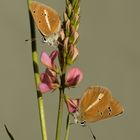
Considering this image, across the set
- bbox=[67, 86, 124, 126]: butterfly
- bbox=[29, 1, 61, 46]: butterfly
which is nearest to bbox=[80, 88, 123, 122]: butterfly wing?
bbox=[67, 86, 124, 126]: butterfly

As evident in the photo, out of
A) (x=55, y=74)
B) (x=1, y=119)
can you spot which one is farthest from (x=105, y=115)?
(x=1, y=119)

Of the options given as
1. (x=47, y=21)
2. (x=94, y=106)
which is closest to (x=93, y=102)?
(x=94, y=106)

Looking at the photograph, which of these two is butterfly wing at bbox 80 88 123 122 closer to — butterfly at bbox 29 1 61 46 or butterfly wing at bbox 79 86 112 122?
butterfly wing at bbox 79 86 112 122

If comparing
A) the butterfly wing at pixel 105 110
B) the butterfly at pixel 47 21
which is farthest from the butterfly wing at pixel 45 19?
the butterfly wing at pixel 105 110

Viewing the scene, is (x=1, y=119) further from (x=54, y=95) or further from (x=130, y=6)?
(x=130, y=6)

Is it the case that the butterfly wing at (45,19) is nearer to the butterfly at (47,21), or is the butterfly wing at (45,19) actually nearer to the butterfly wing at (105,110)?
the butterfly at (47,21)

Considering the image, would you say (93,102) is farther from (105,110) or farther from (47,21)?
(47,21)
